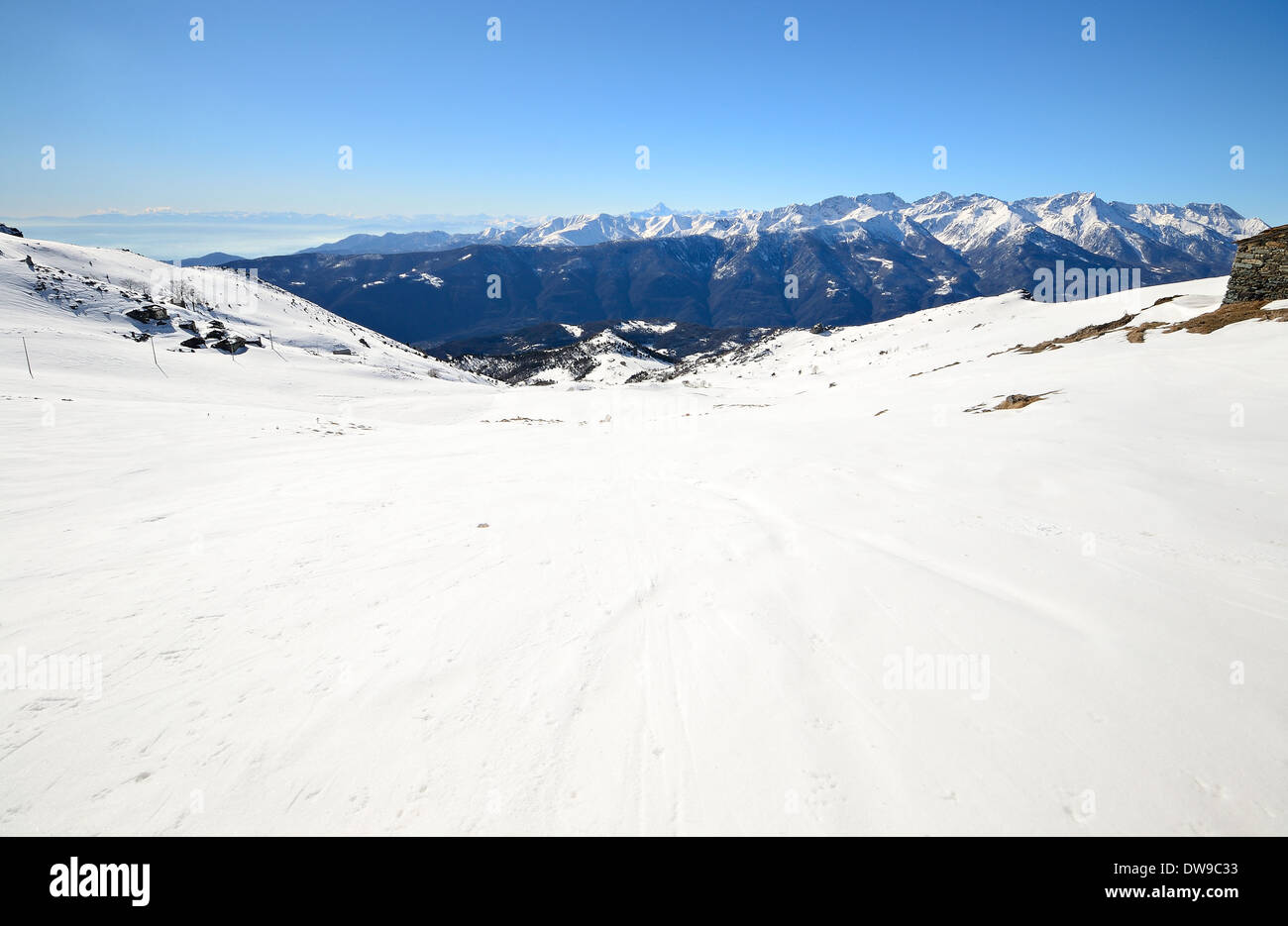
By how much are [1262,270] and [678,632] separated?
93.7 feet

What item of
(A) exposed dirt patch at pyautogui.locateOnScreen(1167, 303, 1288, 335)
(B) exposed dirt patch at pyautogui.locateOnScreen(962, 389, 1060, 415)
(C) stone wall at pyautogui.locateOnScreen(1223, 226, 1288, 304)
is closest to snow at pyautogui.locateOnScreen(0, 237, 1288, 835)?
(B) exposed dirt patch at pyautogui.locateOnScreen(962, 389, 1060, 415)

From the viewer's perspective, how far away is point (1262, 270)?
19062 millimetres

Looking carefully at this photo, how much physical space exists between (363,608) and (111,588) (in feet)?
9.99

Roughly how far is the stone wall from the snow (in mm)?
11363

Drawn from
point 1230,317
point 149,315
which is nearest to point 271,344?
point 149,315

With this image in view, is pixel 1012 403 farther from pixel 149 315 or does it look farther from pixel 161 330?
pixel 149 315

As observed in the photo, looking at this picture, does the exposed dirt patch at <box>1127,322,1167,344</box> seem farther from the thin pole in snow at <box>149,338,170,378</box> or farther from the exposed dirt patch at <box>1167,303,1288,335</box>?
the thin pole in snow at <box>149,338,170,378</box>

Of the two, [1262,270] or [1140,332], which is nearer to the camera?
[1140,332]

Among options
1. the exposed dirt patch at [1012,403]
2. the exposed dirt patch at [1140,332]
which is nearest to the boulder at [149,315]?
the exposed dirt patch at [1012,403]

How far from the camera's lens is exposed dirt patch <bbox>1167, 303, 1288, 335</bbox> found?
1577 centimetres
